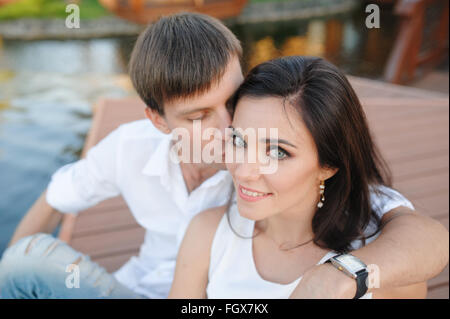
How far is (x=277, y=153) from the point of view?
49.9 inches

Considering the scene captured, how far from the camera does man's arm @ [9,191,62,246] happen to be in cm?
195

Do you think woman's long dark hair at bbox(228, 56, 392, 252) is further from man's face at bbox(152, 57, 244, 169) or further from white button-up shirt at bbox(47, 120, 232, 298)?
white button-up shirt at bbox(47, 120, 232, 298)

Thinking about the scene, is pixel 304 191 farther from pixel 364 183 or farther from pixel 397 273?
pixel 397 273

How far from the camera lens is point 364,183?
1.46 metres

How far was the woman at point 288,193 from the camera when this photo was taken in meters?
1.26

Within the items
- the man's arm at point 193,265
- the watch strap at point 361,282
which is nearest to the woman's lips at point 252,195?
the man's arm at point 193,265

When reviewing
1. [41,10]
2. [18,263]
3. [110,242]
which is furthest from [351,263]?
[41,10]

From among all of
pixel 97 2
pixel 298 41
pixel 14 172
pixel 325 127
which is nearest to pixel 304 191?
pixel 325 127

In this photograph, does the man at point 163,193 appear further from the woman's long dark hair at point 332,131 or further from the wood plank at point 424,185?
the wood plank at point 424,185

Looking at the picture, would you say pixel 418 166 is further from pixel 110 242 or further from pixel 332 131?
pixel 110 242

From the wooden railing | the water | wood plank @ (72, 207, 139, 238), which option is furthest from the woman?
the wooden railing
